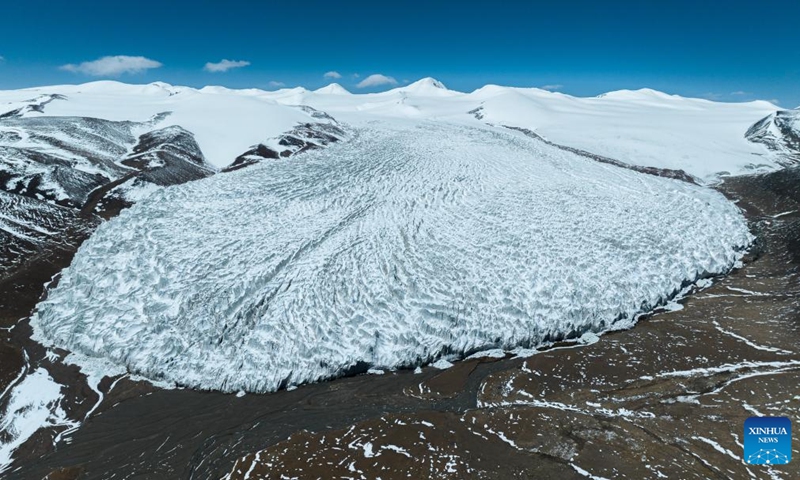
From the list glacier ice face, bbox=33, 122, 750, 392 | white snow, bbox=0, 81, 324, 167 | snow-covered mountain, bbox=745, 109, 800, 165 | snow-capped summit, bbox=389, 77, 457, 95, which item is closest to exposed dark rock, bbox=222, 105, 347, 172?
white snow, bbox=0, 81, 324, 167

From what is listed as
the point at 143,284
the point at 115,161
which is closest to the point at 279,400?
the point at 143,284

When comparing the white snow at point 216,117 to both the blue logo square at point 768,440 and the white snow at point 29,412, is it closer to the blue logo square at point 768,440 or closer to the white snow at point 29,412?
the white snow at point 29,412

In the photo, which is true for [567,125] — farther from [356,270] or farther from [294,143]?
[356,270]

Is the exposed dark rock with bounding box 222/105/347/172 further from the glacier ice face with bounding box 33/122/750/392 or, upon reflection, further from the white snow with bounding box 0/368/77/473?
the white snow with bounding box 0/368/77/473

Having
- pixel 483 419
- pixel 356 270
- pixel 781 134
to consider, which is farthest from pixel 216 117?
pixel 781 134

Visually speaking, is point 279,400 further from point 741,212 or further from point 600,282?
point 741,212

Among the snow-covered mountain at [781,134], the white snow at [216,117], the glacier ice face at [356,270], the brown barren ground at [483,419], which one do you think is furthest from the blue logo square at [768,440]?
the snow-covered mountain at [781,134]
